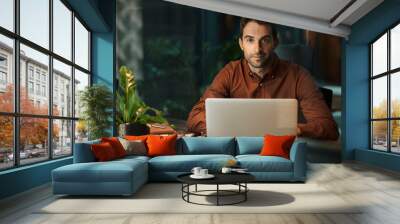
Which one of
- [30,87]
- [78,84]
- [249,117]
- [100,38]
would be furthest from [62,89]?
[249,117]

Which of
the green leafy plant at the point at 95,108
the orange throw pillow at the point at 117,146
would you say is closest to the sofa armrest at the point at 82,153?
the orange throw pillow at the point at 117,146

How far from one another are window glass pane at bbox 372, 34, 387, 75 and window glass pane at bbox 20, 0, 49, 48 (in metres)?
6.50

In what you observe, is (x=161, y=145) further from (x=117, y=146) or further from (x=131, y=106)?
(x=131, y=106)

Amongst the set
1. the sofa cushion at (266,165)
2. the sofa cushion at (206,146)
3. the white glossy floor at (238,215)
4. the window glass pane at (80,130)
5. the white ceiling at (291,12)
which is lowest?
the white glossy floor at (238,215)

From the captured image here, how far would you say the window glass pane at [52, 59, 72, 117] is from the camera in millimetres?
6477

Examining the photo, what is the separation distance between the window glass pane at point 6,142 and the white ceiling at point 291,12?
16.2 ft

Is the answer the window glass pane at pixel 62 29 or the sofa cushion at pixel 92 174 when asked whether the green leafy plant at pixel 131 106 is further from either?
the sofa cushion at pixel 92 174

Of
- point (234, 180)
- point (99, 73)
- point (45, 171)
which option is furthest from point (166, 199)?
point (99, 73)

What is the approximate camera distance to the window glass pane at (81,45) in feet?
Result: 25.5

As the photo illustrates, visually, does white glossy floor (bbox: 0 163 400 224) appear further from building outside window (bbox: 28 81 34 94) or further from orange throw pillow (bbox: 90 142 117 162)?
Answer: building outside window (bbox: 28 81 34 94)

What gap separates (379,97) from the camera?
28.2ft

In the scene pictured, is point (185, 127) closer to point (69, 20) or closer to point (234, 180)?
point (69, 20)

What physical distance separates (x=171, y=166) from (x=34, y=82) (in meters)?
2.26

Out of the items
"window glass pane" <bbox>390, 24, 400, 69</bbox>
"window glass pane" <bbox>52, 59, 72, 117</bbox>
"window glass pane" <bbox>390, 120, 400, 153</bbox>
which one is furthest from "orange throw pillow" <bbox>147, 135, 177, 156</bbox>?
"window glass pane" <bbox>390, 24, 400, 69</bbox>
